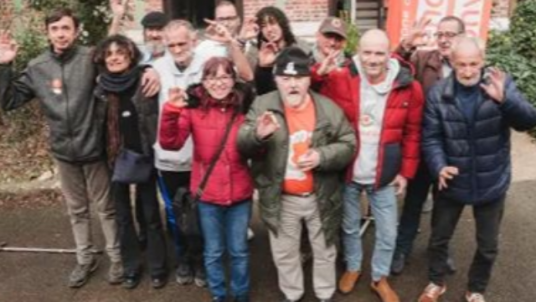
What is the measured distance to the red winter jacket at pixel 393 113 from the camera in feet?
12.4

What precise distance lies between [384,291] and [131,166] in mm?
1967

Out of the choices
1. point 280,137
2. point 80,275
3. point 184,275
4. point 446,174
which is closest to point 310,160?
point 280,137

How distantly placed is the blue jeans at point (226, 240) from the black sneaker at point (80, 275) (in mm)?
1110

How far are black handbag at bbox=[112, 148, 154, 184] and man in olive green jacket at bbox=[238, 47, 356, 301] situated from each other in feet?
2.61

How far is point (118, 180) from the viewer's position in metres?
4.10

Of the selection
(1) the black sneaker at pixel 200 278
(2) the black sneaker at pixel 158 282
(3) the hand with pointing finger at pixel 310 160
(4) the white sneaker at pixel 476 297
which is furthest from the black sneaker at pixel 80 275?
(4) the white sneaker at pixel 476 297

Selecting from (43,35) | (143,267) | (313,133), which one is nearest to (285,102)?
(313,133)

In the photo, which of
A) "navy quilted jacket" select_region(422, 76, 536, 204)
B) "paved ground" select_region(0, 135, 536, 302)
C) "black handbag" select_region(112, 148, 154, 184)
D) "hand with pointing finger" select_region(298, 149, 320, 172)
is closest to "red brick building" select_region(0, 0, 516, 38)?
"paved ground" select_region(0, 135, 536, 302)

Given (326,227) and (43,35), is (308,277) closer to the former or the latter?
(326,227)

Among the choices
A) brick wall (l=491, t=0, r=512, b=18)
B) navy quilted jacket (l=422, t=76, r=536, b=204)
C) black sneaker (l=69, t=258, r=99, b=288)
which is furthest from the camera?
brick wall (l=491, t=0, r=512, b=18)

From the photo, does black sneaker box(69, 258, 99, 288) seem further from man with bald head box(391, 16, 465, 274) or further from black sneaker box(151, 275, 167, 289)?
man with bald head box(391, 16, 465, 274)

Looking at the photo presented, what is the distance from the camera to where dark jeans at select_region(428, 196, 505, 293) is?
380 cm

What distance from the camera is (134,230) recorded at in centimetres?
442

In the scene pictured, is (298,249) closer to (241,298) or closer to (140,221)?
(241,298)
